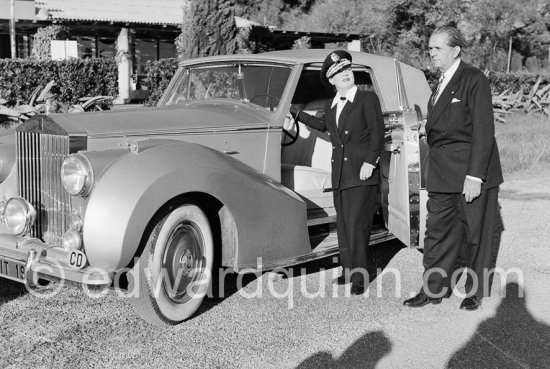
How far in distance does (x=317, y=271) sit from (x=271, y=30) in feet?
74.5

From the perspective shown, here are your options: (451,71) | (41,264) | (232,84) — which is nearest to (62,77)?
(232,84)

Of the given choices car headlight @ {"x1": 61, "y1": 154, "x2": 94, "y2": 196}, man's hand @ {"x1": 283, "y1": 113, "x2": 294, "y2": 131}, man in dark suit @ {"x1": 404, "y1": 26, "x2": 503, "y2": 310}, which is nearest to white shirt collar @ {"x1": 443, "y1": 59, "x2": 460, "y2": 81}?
man in dark suit @ {"x1": 404, "y1": 26, "x2": 503, "y2": 310}

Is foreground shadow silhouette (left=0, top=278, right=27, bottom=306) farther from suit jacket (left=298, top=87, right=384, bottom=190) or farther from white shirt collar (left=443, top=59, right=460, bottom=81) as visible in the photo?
white shirt collar (left=443, top=59, right=460, bottom=81)

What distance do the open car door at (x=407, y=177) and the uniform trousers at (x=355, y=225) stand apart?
0.89 ft

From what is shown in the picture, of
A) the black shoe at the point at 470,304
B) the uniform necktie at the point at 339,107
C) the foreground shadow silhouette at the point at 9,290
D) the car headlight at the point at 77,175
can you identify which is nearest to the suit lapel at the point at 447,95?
the uniform necktie at the point at 339,107

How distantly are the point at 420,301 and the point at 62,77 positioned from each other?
13459 millimetres

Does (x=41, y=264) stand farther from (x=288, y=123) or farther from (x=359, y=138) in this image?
(x=359, y=138)

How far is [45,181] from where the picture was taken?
447 centimetres

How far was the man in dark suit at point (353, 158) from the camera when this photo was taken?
495cm

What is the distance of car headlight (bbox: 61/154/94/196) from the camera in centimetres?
406

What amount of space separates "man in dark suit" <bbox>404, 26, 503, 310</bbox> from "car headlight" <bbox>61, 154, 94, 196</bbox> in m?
2.33

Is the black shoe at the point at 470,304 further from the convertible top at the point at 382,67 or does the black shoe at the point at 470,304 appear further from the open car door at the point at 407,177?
the convertible top at the point at 382,67

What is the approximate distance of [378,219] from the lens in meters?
6.03

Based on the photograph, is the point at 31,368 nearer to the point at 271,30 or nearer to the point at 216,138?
the point at 216,138
